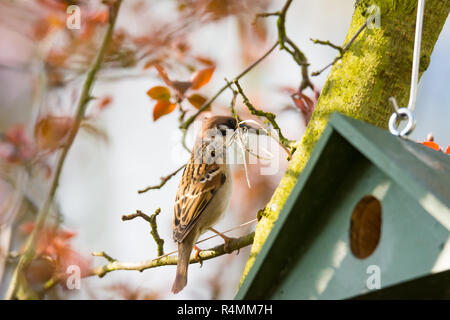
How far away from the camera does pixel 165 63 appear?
288 centimetres

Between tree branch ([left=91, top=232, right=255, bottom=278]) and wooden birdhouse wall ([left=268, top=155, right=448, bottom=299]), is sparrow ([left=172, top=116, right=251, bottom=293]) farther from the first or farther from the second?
wooden birdhouse wall ([left=268, top=155, right=448, bottom=299])

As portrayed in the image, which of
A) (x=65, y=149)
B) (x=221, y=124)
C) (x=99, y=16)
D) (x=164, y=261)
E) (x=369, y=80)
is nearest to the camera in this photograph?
(x=369, y=80)

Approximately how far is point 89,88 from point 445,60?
3.90 metres

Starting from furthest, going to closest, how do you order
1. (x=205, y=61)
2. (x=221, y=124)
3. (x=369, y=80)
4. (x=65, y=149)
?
1. (x=221, y=124)
2. (x=205, y=61)
3. (x=65, y=149)
4. (x=369, y=80)

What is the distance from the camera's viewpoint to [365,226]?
1.38m

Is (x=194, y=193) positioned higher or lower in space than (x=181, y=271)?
higher

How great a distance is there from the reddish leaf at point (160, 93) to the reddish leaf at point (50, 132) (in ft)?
1.67

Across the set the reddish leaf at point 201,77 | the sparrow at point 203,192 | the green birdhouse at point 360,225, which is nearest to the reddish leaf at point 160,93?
the reddish leaf at point 201,77

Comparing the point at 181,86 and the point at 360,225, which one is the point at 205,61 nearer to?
the point at 181,86

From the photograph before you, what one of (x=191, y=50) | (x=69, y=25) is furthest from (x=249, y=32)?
(x=69, y=25)

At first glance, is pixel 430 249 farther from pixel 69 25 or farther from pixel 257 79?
pixel 257 79

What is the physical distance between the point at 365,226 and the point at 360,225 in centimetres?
2

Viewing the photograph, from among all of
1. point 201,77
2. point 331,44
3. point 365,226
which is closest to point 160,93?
point 201,77

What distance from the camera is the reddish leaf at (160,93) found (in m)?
2.53
